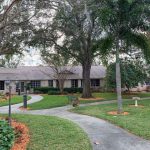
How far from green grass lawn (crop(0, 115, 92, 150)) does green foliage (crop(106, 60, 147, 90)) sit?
990 inches

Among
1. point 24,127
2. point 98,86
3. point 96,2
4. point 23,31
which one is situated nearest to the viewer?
point 24,127

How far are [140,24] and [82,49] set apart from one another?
13.5 m

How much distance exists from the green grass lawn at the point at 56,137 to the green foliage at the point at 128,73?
25148mm

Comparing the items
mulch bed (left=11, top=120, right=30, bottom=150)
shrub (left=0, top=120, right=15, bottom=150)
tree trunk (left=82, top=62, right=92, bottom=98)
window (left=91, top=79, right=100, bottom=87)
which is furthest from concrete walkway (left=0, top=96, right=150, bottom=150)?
window (left=91, top=79, right=100, bottom=87)

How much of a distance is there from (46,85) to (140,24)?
32879 mm

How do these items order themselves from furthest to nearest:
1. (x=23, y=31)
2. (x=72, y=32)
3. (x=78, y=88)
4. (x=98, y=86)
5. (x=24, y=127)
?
(x=98, y=86) → (x=78, y=88) → (x=72, y=32) → (x=23, y=31) → (x=24, y=127)

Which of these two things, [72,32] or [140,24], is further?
[72,32]

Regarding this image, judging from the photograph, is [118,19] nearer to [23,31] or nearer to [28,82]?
[23,31]

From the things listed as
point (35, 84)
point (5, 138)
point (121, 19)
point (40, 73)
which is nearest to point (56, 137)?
point (5, 138)

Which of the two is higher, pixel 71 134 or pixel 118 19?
pixel 118 19

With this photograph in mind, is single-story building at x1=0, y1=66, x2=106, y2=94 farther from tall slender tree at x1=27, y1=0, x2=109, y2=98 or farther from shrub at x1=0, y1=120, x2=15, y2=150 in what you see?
shrub at x1=0, y1=120, x2=15, y2=150

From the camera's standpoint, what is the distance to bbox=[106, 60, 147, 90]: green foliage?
39306 mm

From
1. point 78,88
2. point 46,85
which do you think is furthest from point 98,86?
point 46,85

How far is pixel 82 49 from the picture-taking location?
34250 mm
